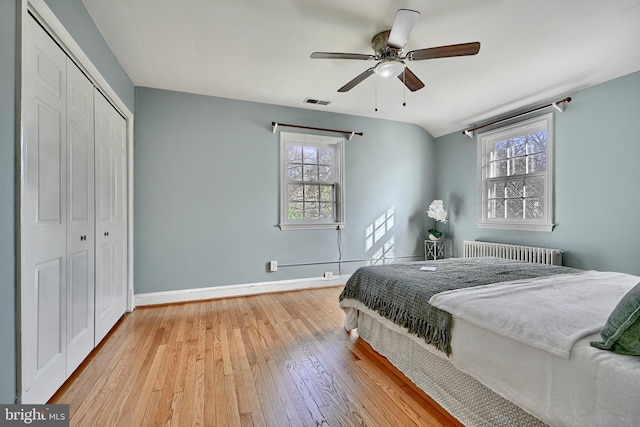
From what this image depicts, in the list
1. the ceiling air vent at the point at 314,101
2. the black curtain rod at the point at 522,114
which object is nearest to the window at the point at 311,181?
the ceiling air vent at the point at 314,101

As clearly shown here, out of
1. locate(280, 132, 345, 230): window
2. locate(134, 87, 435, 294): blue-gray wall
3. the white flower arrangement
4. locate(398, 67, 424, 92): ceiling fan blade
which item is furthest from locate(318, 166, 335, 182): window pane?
locate(398, 67, 424, 92): ceiling fan blade

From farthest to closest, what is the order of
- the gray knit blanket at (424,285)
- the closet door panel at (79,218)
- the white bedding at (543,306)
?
the closet door panel at (79,218) < the gray knit blanket at (424,285) < the white bedding at (543,306)

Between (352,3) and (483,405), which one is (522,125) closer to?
(352,3)

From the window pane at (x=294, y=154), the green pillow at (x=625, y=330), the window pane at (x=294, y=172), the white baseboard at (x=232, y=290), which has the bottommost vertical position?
the white baseboard at (x=232, y=290)

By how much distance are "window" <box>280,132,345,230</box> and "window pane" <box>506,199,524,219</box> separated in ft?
7.53

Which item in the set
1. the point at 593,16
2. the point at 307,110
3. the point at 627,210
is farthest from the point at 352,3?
the point at 627,210

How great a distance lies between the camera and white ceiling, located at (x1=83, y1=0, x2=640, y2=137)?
1964 mm

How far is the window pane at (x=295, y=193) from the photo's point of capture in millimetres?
3941

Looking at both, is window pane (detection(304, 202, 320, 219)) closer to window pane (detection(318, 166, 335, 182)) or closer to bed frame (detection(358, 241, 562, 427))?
A: window pane (detection(318, 166, 335, 182))

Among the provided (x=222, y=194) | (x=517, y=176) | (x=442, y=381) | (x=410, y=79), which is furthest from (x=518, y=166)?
(x=222, y=194)

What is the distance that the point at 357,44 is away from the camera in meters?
2.39

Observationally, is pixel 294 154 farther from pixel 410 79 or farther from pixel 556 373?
pixel 556 373

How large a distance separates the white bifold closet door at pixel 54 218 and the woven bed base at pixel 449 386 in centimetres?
198
